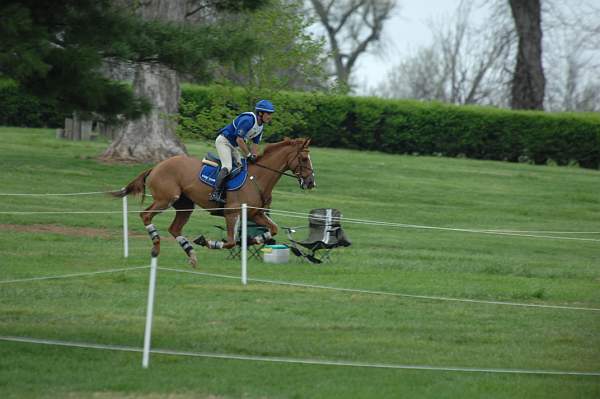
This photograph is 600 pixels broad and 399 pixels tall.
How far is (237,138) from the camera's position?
17.4m

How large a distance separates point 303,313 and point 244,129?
16.1ft

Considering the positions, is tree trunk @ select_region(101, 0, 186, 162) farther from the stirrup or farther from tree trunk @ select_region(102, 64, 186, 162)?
the stirrup

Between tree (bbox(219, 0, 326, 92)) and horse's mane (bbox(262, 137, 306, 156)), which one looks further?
tree (bbox(219, 0, 326, 92))

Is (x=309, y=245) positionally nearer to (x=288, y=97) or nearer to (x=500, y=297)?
(x=500, y=297)

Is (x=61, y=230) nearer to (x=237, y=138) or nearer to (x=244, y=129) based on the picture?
(x=237, y=138)

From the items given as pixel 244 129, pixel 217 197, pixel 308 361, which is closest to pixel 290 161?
→ pixel 244 129

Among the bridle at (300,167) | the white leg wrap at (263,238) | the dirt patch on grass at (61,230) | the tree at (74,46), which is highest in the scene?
the tree at (74,46)

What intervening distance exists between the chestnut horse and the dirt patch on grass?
2955 millimetres

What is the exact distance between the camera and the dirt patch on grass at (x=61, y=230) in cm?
2034

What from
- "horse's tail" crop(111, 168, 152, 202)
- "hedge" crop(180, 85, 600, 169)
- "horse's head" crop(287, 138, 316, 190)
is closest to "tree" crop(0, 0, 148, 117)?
"horse's tail" crop(111, 168, 152, 202)

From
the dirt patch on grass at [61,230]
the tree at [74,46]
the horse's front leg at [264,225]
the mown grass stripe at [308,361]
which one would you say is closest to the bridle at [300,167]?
the horse's front leg at [264,225]

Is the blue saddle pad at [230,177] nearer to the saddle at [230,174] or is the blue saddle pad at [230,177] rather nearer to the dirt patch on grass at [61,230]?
the saddle at [230,174]

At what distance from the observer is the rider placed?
56.9ft

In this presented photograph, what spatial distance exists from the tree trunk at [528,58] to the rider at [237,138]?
102 ft
